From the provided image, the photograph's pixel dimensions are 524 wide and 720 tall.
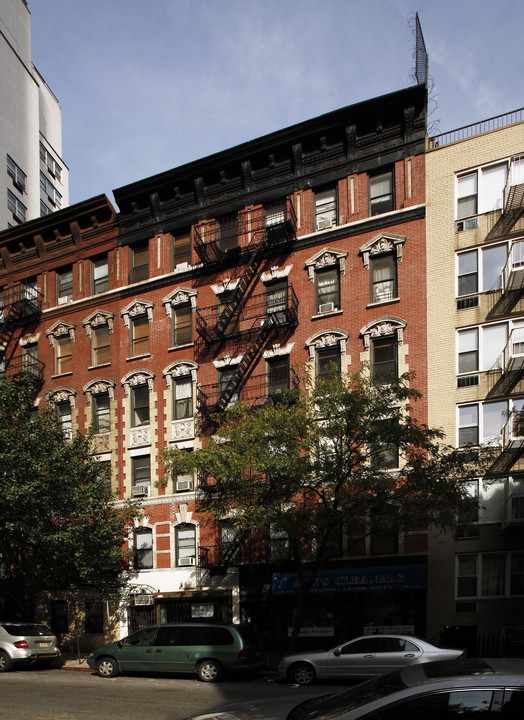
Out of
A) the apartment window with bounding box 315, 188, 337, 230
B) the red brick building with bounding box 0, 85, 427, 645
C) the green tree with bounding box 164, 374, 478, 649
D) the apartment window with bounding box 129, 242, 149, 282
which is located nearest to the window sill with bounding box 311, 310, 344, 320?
the red brick building with bounding box 0, 85, 427, 645

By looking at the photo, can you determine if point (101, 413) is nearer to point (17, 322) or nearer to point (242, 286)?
point (17, 322)

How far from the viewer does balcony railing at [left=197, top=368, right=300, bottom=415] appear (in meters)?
27.1

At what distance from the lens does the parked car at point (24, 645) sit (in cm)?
2002

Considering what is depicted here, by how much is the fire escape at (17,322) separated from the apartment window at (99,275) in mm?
3158

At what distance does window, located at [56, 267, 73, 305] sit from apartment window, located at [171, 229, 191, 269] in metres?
6.06

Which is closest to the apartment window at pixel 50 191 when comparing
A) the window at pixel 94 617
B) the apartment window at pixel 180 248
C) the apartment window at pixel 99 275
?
the apartment window at pixel 99 275

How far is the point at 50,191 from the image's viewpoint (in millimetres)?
57219

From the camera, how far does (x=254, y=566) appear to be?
85.5ft

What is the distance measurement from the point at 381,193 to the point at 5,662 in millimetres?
20695

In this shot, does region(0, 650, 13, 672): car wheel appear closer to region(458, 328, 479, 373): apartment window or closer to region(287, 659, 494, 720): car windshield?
region(287, 659, 494, 720): car windshield

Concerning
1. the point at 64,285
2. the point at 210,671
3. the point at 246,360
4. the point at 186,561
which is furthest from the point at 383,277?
the point at 64,285

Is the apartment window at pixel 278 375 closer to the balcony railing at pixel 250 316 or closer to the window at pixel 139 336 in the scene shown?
the balcony railing at pixel 250 316

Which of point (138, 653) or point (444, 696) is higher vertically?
point (444, 696)

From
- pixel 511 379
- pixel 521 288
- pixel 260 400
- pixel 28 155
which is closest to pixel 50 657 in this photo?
pixel 260 400
